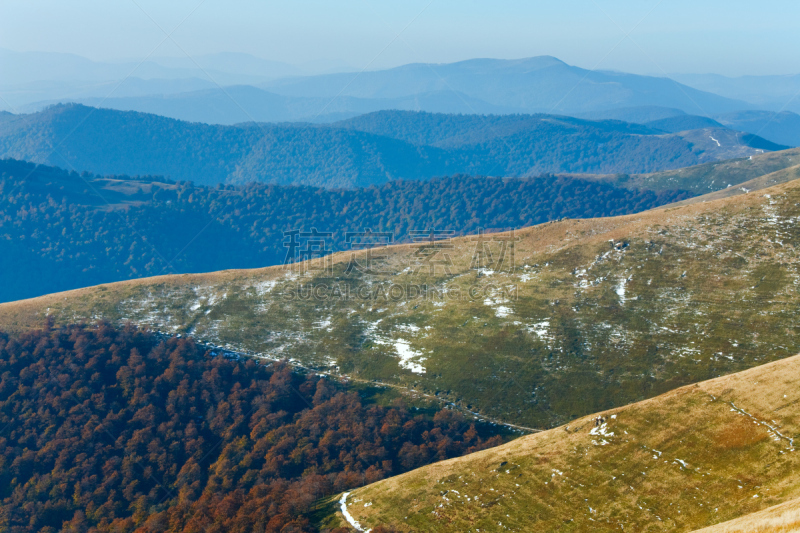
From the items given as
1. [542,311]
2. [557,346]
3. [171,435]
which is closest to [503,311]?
[542,311]

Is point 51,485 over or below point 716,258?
below

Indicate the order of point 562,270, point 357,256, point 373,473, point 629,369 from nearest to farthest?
point 373,473 → point 629,369 → point 562,270 → point 357,256

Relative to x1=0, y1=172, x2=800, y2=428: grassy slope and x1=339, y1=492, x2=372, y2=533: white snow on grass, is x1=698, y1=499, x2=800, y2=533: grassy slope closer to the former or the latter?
Result: x1=339, y1=492, x2=372, y2=533: white snow on grass

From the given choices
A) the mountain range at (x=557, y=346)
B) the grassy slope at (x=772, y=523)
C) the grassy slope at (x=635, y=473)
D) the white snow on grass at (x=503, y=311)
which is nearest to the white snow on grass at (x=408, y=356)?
the mountain range at (x=557, y=346)

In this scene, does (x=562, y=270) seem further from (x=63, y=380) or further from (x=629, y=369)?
(x=63, y=380)

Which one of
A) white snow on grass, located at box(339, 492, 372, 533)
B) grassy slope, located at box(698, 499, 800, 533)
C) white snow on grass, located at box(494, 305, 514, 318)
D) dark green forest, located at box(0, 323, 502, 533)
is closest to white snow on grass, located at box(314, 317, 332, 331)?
dark green forest, located at box(0, 323, 502, 533)

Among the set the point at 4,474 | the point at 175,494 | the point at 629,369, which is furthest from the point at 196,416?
the point at 629,369
